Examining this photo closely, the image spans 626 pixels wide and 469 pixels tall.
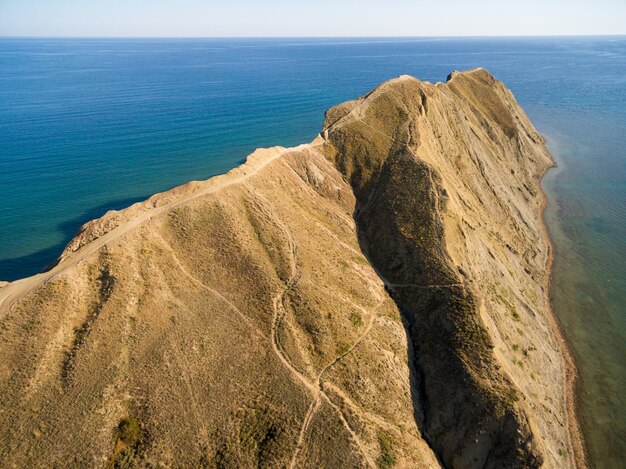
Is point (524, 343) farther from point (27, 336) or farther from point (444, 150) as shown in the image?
point (27, 336)

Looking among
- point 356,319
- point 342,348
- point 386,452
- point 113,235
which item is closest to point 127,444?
point 342,348

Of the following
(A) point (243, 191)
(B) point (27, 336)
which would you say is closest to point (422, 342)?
(A) point (243, 191)

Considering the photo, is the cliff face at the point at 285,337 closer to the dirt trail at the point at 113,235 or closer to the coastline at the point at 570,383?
the dirt trail at the point at 113,235

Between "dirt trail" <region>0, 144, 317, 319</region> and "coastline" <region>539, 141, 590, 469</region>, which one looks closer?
"dirt trail" <region>0, 144, 317, 319</region>

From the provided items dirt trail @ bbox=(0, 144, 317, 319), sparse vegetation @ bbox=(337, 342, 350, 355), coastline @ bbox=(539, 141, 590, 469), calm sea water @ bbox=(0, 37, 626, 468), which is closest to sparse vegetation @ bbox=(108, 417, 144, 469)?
dirt trail @ bbox=(0, 144, 317, 319)

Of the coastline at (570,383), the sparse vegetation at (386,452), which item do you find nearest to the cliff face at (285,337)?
the sparse vegetation at (386,452)

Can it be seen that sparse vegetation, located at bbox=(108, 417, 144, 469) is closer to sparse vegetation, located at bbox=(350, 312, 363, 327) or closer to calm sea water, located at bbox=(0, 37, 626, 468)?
sparse vegetation, located at bbox=(350, 312, 363, 327)

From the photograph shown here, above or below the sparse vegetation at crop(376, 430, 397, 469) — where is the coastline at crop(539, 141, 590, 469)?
below

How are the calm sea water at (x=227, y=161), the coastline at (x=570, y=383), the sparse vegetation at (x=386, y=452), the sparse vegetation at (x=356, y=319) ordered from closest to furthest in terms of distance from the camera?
the sparse vegetation at (x=386, y=452)
the coastline at (x=570, y=383)
the sparse vegetation at (x=356, y=319)
the calm sea water at (x=227, y=161)
